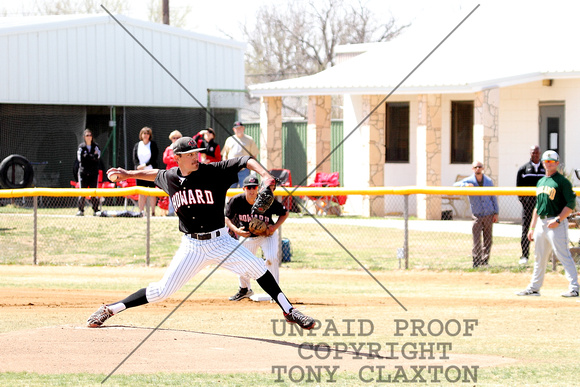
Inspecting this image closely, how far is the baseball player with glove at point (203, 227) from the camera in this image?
27.8 ft

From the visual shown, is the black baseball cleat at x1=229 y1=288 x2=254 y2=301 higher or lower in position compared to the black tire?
lower

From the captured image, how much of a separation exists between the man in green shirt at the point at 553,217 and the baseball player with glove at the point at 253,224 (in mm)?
3245

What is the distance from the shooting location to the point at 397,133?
925 inches

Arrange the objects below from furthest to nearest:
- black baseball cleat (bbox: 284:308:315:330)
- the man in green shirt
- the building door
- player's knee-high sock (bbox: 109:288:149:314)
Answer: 1. the building door
2. the man in green shirt
3. player's knee-high sock (bbox: 109:288:149:314)
4. black baseball cleat (bbox: 284:308:315:330)

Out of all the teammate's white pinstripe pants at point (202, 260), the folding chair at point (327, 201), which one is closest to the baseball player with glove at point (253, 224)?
the teammate's white pinstripe pants at point (202, 260)

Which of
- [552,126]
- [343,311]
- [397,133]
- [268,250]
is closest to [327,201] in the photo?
[397,133]

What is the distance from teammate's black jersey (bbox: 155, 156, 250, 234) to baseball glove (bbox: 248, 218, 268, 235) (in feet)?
8.42

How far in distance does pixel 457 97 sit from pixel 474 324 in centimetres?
1315

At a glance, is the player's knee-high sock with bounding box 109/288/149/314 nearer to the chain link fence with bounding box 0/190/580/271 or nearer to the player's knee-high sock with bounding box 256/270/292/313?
the player's knee-high sock with bounding box 256/270/292/313

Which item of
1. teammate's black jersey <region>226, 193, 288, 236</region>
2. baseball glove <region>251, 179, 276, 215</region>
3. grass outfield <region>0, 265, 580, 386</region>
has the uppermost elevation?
baseball glove <region>251, 179, 276, 215</region>

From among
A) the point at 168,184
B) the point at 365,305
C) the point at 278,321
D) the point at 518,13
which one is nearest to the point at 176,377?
the point at 168,184

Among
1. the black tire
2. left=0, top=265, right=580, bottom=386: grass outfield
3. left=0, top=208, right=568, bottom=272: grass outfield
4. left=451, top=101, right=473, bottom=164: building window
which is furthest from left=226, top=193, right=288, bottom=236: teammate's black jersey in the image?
left=451, top=101, right=473, bottom=164: building window

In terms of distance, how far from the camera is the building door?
2097 centimetres

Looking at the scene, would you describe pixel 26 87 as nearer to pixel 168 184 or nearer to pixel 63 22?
pixel 63 22
